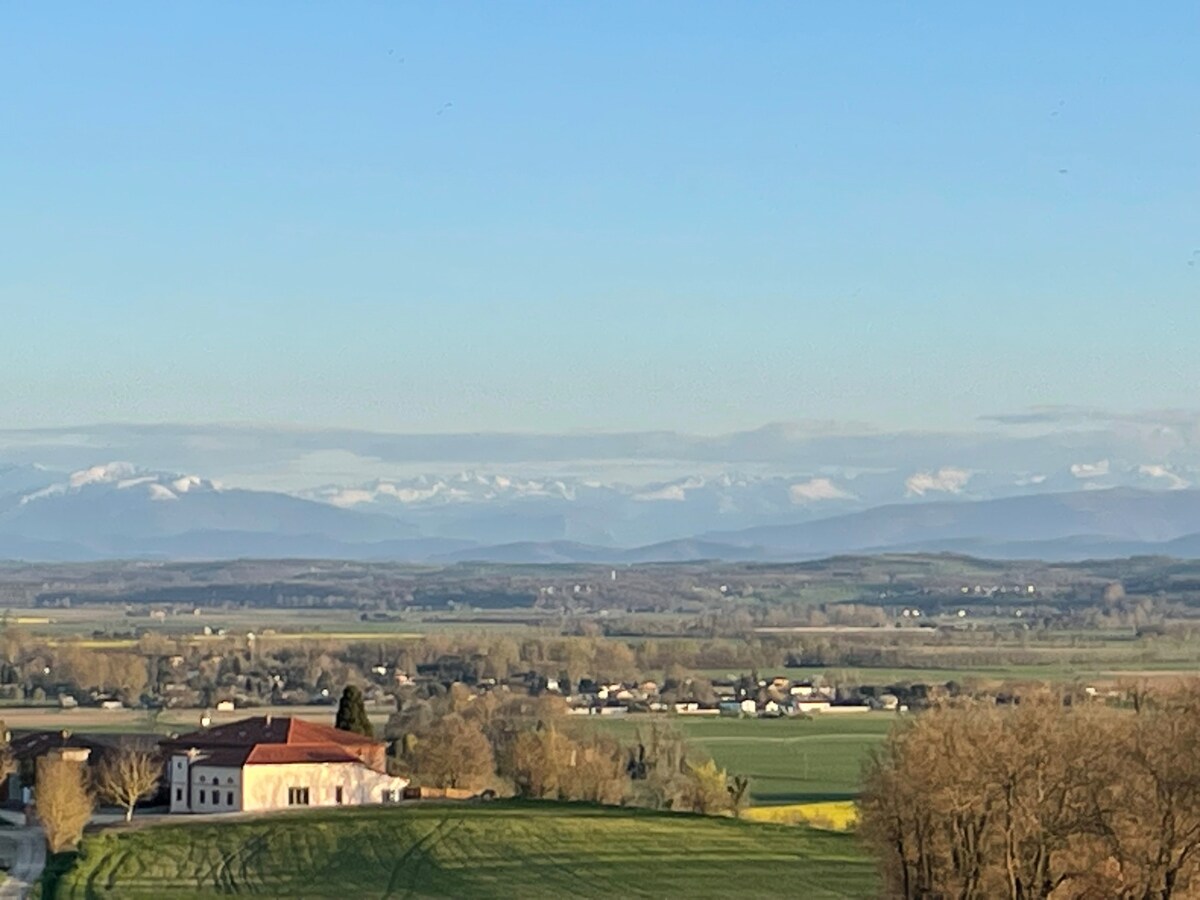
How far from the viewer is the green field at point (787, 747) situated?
99.2 metres

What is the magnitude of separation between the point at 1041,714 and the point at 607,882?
1649cm

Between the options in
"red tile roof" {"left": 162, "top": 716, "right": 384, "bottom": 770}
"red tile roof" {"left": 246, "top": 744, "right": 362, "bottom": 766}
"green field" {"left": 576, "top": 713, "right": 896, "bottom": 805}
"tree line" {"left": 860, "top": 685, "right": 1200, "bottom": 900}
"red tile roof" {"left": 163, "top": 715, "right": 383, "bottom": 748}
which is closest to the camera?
"tree line" {"left": 860, "top": 685, "right": 1200, "bottom": 900}

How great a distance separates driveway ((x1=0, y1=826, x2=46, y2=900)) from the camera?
67.4 metres

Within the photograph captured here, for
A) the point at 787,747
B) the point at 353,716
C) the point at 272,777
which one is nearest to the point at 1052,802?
the point at 272,777

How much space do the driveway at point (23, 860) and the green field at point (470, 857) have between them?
3.35 feet

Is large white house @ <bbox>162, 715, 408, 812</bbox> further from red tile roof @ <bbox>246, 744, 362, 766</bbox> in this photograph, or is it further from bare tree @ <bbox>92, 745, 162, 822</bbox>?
bare tree @ <bbox>92, 745, 162, 822</bbox>

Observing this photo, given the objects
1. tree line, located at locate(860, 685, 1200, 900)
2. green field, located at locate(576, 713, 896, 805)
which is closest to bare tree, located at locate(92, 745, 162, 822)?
green field, located at locate(576, 713, 896, 805)

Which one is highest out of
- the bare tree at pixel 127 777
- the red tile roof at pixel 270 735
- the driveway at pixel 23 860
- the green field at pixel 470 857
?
the red tile roof at pixel 270 735

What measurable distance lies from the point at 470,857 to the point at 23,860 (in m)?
12.8

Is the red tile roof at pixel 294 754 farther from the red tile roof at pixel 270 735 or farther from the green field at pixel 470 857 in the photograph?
the green field at pixel 470 857

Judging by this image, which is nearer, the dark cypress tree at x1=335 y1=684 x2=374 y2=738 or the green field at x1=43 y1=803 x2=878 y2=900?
the green field at x1=43 y1=803 x2=878 y2=900

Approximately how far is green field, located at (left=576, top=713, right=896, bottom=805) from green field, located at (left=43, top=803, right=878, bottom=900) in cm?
1077

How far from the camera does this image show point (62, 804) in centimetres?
8144

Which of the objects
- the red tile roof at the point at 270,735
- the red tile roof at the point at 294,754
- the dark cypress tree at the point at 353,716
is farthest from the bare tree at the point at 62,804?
the dark cypress tree at the point at 353,716
